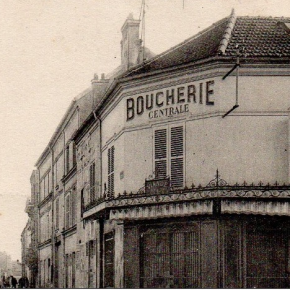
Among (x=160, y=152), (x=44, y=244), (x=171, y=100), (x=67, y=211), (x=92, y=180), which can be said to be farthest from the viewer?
(x=44, y=244)

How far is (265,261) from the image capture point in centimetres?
1673

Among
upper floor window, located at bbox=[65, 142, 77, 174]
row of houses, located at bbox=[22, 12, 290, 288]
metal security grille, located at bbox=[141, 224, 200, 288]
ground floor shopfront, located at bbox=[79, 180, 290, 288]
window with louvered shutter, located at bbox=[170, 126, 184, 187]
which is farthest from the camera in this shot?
upper floor window, located at bbox=[65, 142, 77, 174]

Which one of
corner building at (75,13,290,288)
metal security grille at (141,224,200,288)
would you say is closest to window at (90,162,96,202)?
corner building at (75,13,290,288)

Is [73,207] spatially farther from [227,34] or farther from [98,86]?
[227,34]

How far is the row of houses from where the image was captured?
653 inches

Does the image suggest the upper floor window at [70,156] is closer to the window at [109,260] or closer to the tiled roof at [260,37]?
the window at [109,260]

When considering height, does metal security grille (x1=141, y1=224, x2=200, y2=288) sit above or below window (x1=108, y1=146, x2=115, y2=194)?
below

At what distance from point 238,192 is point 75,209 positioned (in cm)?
1434

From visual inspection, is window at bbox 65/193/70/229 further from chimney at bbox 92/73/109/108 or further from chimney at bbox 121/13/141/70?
chimney at bbox 121/13/141/70

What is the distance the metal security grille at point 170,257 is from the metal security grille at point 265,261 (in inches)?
53.7

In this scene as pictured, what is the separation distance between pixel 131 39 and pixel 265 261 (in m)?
10.6

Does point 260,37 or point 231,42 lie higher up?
point 260,37

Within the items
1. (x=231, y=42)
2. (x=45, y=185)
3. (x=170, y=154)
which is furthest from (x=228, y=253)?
(x=45, y=185)

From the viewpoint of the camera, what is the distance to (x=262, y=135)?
1711 cm
